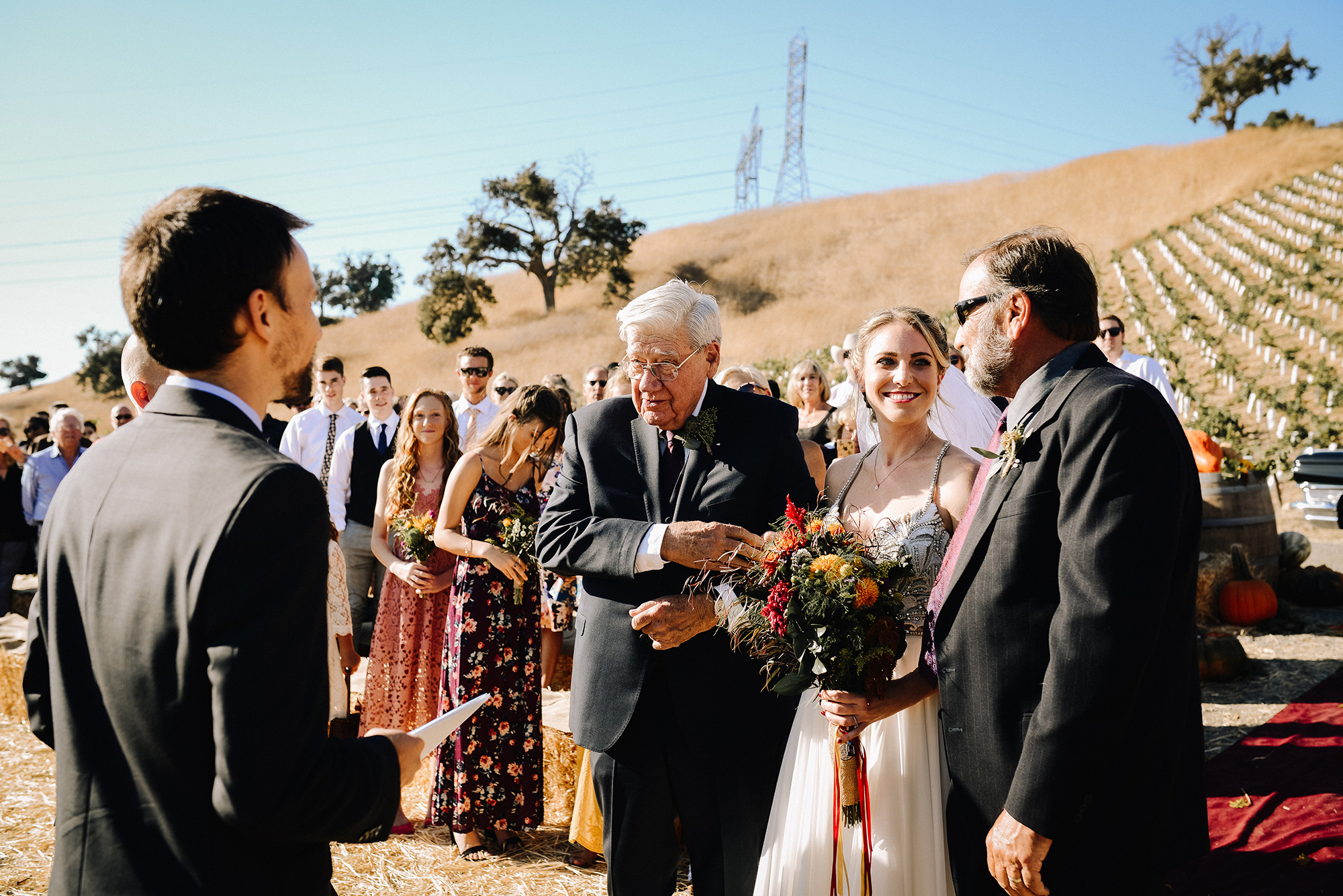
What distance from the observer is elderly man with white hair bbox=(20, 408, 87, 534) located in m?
10.3

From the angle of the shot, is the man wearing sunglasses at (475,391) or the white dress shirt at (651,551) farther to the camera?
the man wearing sunglasses at (475,391)

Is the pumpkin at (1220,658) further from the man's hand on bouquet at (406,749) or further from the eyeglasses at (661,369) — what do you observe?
the man's hand on bouquet at (406,749)

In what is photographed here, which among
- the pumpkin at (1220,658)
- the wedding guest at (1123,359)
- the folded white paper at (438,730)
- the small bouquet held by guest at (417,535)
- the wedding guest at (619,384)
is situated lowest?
the pumpkin at (1220,658)

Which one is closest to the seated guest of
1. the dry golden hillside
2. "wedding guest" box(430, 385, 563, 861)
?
"wedding guest" box(430, 385, 563, 861)

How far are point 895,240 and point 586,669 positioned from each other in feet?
198

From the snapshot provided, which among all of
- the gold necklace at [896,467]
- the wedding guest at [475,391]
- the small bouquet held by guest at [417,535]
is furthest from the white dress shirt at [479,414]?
the gold necklace at [896,467]

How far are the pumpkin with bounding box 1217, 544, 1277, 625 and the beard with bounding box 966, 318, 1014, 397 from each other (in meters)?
7.38

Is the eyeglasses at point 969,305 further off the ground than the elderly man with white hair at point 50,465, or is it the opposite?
the eyeglasses at point 969,305

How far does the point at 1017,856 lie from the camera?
1.98 metres

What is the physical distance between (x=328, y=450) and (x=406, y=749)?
23.6ft

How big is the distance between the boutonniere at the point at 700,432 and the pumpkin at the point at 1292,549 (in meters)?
8.71

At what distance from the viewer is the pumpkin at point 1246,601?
8.05 m

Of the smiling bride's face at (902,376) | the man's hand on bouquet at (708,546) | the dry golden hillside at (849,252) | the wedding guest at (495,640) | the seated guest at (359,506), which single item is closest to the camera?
the man's hand on bouquet at (708,546)

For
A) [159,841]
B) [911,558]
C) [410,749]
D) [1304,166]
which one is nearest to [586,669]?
[911,558]
